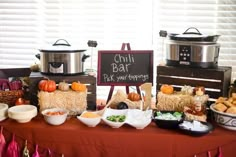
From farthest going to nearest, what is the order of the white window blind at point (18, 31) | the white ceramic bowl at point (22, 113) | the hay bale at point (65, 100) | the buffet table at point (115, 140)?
the white window blind at point (18, 31) → the hay bale at point (65, 100) → the white ceramic bowl at point (22, 113) → the buffet table at point (115, 140)

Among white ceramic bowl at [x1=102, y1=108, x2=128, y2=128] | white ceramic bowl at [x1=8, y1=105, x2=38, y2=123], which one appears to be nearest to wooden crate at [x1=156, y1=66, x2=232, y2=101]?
white ceramic bowl at [x1=102, y1=108, x2=128, y2=128]

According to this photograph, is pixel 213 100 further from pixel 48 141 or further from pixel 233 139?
pixel 48 141

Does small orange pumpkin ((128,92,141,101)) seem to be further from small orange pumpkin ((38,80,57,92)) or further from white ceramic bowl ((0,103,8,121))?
white ceramic bowl ((0,103,8,121))

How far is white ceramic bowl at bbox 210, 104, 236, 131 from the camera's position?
1.47 m

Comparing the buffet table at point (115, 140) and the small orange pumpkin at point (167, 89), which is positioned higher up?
the small orange pumpkin at point (167, 89)

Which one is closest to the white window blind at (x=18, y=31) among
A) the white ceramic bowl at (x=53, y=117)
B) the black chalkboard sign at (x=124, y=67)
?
the black chalkboard sign at (x=124, y=67)

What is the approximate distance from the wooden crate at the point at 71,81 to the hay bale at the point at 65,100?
8cm

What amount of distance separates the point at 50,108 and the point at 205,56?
Result: 91 centimetres

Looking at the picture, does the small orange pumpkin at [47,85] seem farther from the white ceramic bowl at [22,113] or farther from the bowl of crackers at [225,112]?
the bowl of crackers at [225,112]

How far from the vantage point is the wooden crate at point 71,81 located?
1734mm

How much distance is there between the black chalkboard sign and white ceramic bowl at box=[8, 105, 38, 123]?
43 cm

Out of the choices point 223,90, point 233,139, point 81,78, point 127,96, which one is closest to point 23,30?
point 81,78

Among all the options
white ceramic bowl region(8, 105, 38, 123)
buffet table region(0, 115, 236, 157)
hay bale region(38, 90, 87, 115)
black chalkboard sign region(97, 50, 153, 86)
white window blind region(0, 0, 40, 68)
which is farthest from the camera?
white window blind region(0, 0, 40, 68)

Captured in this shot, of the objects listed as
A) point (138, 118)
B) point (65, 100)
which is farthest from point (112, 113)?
point (65, 100)
